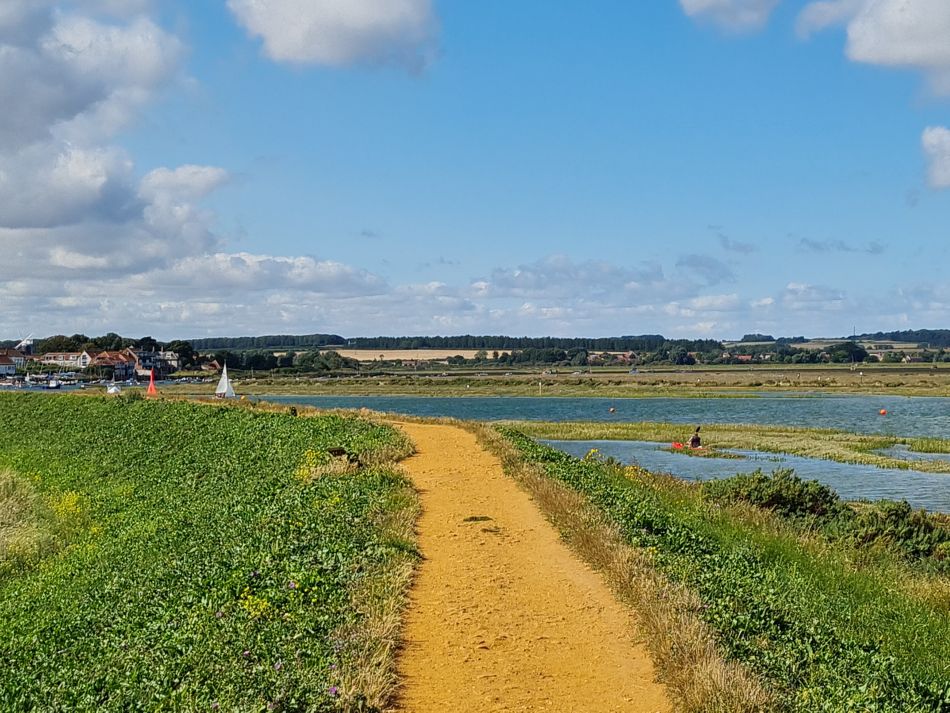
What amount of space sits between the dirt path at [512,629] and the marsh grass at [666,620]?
0.19 m

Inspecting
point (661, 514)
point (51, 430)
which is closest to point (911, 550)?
point (661, 514)

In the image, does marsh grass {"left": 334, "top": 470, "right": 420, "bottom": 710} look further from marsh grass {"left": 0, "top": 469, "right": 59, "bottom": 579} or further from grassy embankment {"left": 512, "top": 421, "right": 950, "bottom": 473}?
grassy embankment {"left": 512, "top": 421, "right": 950, "bottom": 473}

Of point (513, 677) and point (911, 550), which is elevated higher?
point (513, 677)

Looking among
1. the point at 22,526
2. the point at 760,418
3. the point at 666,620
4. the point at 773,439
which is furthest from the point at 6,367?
the point at 666,620

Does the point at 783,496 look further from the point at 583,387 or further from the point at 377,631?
the point at 583,387

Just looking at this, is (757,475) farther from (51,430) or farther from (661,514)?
(51,430)

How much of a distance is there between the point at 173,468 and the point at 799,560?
1948cm

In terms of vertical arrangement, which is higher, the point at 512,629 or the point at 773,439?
the point at 512,629

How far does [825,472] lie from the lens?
38125 mm

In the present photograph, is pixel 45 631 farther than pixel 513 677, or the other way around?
pixel 45 631

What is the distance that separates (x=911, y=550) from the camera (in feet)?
64.4

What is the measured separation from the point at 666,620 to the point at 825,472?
3123cm

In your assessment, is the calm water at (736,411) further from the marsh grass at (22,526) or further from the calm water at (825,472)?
the marsh grass at (22,526)

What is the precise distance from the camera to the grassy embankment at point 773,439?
4281cm
